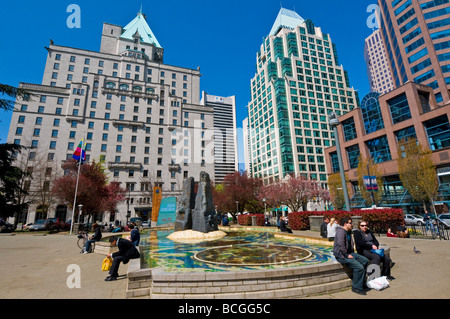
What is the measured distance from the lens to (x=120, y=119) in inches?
2170

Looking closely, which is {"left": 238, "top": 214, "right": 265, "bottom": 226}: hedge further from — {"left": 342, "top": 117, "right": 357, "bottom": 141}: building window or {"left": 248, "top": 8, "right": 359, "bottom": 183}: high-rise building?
{"left": 248, "top": 8, "right": 359, "bottom": 183}: high-rise building

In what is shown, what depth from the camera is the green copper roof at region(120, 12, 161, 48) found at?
6757 centimetres

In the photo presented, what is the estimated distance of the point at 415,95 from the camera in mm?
36312

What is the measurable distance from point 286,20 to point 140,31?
5574cm

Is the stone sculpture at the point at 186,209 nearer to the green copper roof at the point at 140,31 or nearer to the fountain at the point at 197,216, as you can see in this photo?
the fountain at the point at 197,216

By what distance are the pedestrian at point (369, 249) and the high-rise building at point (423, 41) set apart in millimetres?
55903

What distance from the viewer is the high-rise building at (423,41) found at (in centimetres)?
4534

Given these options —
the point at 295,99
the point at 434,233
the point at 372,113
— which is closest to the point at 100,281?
A: the point at 434,233

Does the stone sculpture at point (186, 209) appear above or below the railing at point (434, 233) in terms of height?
above

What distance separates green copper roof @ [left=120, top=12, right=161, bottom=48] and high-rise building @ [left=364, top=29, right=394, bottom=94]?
12169 centimetres

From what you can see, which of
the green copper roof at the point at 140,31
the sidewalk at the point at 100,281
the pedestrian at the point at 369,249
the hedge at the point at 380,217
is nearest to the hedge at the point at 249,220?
the hedge at the point at 380,217

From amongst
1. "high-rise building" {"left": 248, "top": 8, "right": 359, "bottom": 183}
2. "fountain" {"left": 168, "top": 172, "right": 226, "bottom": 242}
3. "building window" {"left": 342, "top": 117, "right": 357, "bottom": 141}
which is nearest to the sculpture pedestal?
"fountain" {"left": 168, "top": 172, "right": 226, "bottom": 242}

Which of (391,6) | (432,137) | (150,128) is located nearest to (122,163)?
(150,128)
